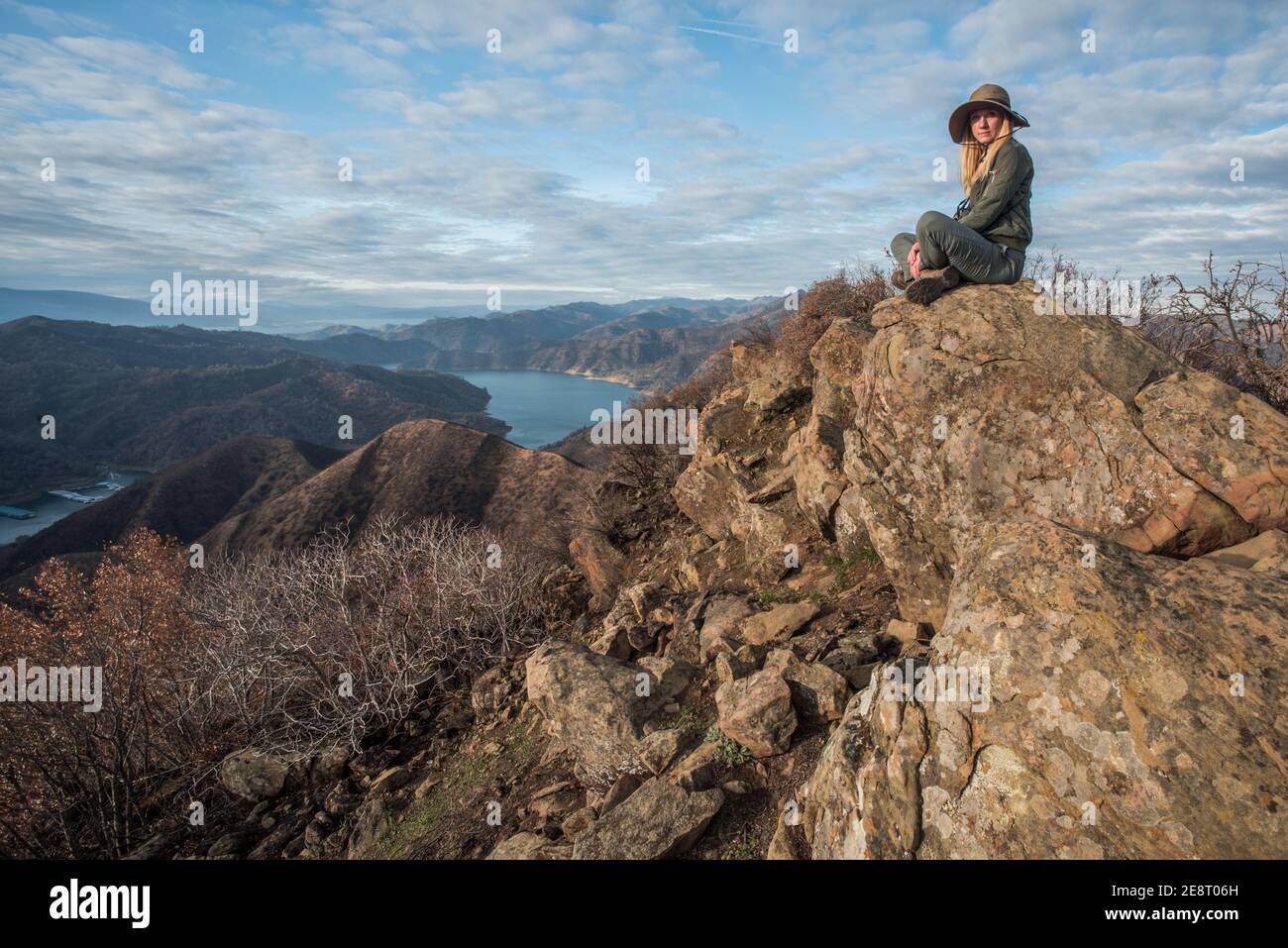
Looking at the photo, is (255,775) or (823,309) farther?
(823,309)

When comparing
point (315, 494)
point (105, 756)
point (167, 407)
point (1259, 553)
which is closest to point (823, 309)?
point (1259, 553)

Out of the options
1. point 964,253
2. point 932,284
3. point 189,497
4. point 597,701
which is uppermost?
point 964,253

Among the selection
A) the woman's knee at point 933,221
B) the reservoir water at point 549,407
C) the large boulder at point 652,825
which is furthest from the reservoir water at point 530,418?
the large boulder at point 652,825

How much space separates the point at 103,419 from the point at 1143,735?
178076 millimetres

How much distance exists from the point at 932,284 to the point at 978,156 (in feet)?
3.83

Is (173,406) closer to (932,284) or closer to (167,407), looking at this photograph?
(167,407)

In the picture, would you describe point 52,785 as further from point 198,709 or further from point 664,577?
point 664,577

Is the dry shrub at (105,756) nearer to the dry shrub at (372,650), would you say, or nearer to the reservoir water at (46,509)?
the dry shrub at (372,650)

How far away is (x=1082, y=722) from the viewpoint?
2.85 m

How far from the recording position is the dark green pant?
5207 mm

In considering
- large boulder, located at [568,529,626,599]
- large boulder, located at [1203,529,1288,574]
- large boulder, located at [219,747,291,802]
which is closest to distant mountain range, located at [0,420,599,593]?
large boulder, located at [568,529,626,599]

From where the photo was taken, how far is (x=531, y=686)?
6.23m
